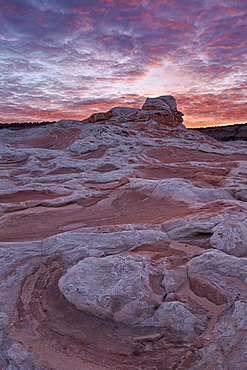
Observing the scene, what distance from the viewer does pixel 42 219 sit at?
20.2ft

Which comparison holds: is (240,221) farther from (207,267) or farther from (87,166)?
(87,166)

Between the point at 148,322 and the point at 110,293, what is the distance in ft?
1.70

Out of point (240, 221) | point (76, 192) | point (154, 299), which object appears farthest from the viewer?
point (76, 192)

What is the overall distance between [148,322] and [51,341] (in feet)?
3.32

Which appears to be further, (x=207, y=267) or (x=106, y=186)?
(x=106, y=186)

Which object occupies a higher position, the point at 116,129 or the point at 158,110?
the point at 158,110

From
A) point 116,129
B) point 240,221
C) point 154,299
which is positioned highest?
point 116,129

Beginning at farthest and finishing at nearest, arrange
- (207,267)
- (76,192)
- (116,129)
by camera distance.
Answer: (116,129) → (76,192) → (207,267)

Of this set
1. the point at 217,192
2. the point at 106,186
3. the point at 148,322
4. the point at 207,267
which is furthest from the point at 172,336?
the point at 106,186

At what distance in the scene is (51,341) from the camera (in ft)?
8.89

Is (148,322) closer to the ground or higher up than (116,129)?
closer to the ground

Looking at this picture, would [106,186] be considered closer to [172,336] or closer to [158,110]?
[172,336]

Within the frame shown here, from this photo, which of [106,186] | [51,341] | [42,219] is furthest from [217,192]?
[51,341]

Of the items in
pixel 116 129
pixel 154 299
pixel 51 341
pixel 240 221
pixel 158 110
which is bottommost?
pixel 51 341
